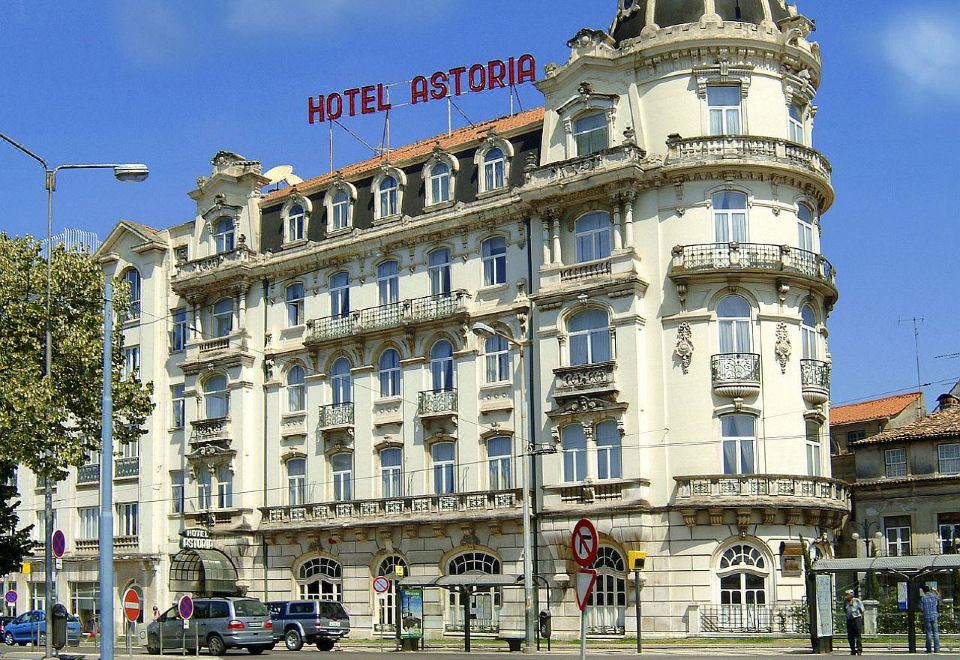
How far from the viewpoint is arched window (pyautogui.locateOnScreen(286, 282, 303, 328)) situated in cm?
6069

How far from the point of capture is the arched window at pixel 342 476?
57.2m

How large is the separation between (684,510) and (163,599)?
2796 centimetres

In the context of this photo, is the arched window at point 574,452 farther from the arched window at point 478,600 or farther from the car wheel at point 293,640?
the car wheel at point 293,640

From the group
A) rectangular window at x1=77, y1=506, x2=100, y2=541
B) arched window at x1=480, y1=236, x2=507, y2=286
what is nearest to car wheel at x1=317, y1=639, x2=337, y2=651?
arched window at x1=480, y1=236, x2=507, y2=286

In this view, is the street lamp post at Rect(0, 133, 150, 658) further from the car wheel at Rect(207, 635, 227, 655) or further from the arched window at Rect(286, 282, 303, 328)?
the arched window at Rect(286, 282, 303, 328)

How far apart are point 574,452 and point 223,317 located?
2141 cm

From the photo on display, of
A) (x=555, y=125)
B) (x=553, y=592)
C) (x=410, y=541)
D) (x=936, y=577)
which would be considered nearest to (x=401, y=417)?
(x=410, y=541)

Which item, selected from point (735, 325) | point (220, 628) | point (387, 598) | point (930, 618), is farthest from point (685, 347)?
point (220, 628)

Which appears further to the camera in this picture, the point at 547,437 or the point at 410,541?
the point at 410,541

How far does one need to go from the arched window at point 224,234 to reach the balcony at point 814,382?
93.9 feet

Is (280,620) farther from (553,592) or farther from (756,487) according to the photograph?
(756,487)

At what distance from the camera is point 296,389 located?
197 ft

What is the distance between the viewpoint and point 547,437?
5047 centimetres

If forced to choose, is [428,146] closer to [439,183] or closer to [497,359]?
[439,183]
